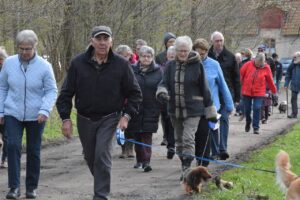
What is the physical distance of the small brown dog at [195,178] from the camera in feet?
27.4

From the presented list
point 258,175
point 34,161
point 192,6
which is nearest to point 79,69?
point 34,161

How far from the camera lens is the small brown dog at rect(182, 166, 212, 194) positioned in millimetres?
8344

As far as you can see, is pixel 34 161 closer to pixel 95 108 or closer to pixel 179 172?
pixel 95 108

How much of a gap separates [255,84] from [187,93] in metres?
6.80

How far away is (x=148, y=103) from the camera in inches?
423

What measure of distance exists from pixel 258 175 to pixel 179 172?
1.40m

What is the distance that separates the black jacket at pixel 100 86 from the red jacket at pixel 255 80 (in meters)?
8.57

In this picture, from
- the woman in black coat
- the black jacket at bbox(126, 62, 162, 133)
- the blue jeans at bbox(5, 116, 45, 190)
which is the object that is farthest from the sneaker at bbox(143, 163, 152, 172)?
the blue jeans at bbox(5, 116, 45, 190)

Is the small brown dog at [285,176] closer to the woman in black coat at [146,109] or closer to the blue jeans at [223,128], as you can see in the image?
the woman in black coat at [146,109]

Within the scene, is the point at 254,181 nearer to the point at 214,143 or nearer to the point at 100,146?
the point at 214,143

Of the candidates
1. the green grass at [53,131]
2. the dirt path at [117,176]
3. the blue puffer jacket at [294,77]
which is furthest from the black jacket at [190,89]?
the blue puffer jacket at [294,77]

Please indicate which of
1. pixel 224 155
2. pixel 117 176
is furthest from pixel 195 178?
pixel 224 155

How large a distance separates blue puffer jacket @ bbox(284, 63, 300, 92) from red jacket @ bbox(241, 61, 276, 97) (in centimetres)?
410

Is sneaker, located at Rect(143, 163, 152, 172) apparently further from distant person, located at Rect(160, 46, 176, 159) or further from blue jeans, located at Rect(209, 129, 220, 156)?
blue jeans, located at Rect(209, 129, 220, 156)
